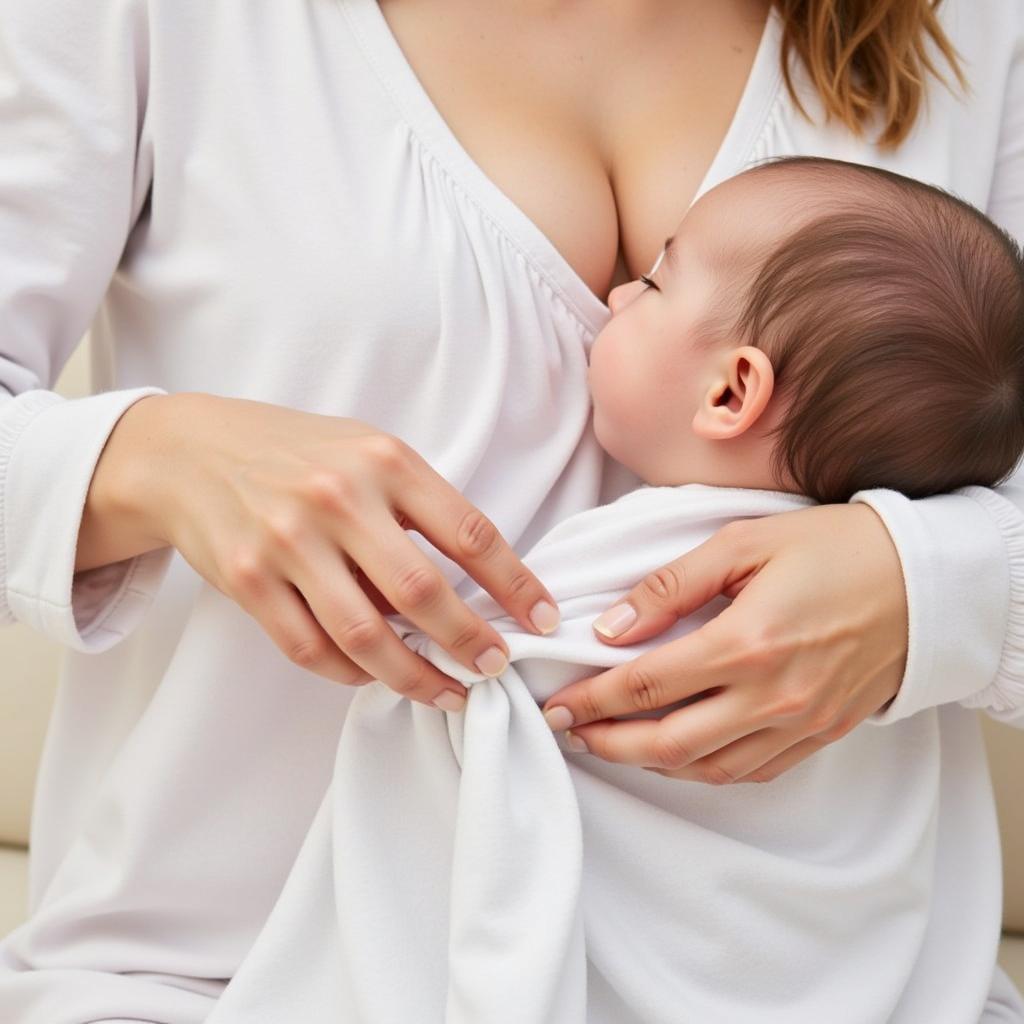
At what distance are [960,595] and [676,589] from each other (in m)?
0.23

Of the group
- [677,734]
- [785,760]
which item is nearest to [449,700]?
[677,734]

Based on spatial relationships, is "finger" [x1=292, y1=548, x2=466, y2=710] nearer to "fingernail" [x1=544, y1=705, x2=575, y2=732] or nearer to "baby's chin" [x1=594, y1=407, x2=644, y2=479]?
"fingernail" [x1=544, y1=705, x2=575, y2=732]

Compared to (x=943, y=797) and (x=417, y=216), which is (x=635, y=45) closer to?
(x=417, y=216)

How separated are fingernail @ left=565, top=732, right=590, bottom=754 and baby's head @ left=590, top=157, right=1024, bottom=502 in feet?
0.77

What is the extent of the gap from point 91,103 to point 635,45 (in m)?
0.46

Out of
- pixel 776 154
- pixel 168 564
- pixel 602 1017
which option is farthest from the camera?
pixel 776 154

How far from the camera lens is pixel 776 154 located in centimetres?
121

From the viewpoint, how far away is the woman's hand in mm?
936

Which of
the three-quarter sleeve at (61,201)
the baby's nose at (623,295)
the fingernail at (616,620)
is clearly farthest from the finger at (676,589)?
the three-quarter sleeve at (61,201)

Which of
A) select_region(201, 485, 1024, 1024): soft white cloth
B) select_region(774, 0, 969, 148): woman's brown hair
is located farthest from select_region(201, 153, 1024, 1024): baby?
select_region(774, 0, 969, 148): woman's brown hair

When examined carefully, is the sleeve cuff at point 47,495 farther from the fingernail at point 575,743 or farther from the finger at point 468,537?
the fingernail at point 575,743

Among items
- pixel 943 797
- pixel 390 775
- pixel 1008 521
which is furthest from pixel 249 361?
pixel 943 797

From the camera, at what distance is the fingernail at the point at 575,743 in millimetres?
964

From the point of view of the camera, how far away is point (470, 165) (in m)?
1.11
